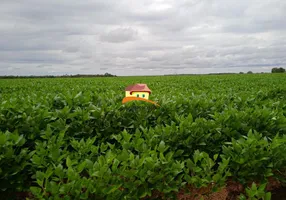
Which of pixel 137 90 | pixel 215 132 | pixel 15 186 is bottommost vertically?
pixel 15 186

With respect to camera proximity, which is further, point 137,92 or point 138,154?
point 137,92

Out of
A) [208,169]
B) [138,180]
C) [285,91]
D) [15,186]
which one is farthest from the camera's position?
[285,91]

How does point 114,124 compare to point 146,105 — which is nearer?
point 114,124

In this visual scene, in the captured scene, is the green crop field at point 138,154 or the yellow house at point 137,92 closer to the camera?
the green crop field at point 138,154

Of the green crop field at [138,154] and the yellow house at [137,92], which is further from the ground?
the yellow house at [137,92]

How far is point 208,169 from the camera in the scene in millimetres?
2361

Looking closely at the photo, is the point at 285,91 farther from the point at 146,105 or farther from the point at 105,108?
the point at 105,108

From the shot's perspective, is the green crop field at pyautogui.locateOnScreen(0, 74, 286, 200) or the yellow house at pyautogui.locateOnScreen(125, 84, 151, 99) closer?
the green crop field at pyautogui.locateOnScreen(0, 74, 286, 200)

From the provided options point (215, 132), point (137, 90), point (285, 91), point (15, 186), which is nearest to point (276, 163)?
point (215, 132)

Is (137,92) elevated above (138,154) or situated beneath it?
elevated above

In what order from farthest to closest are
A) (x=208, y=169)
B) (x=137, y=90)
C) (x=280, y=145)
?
(x=137, y=90), (x=280, y=145), (x=208, y=169)

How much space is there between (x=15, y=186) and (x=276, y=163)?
2715 mm

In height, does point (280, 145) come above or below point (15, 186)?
above

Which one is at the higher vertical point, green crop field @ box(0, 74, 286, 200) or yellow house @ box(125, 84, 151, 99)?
yellow house @ box(125, 84, 151, 99)
